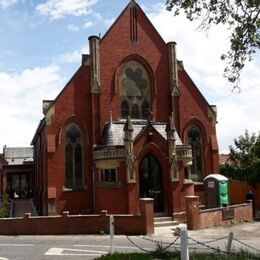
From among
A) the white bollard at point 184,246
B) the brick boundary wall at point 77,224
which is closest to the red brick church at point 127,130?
the brick boundary wall at point 77,224

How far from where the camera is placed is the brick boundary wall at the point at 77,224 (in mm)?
20156

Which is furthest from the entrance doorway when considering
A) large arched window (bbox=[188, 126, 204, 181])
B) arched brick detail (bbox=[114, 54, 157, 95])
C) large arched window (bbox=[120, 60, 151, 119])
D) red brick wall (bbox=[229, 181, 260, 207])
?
red brick wall (bbox=[229, 181, 260, 207])

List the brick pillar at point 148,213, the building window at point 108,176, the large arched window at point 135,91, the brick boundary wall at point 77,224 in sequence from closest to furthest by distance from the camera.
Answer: the brick pillar at point 148,213 → the brick boundary wall at point 77,224 → the building window at point 108,176 → the large arched window at point 135,91

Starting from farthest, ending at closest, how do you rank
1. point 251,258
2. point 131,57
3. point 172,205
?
point 131,57
point 172,205
point 251,258

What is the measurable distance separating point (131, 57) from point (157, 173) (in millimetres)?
7773

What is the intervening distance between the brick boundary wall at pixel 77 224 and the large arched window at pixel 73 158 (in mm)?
4963

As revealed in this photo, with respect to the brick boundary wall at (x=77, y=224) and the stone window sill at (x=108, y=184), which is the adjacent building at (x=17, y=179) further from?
the brick boundary wall at (x=77, y=224)

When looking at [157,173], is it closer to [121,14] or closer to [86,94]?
[86,94]

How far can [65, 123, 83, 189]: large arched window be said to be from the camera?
2570cm

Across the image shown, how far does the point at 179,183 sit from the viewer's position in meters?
24.5

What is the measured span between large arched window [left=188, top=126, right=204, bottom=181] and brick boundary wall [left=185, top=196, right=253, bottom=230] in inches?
172

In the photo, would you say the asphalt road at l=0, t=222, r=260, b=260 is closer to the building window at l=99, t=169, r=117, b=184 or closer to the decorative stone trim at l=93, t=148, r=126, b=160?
the building window at l=99, t=169, r=117, b=184

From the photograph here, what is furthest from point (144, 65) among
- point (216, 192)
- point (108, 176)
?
point (216, 192)

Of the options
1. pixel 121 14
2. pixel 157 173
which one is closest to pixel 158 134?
pixel 157 173
